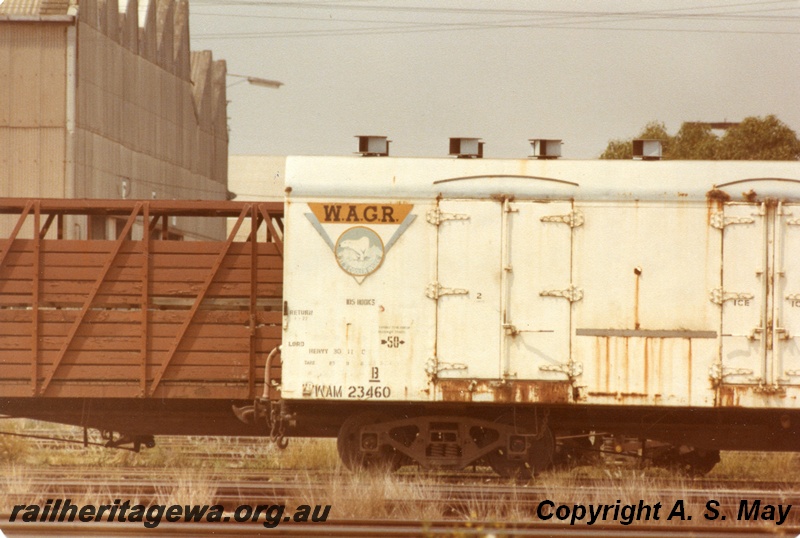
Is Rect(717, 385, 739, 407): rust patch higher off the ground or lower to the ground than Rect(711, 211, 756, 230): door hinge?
lower

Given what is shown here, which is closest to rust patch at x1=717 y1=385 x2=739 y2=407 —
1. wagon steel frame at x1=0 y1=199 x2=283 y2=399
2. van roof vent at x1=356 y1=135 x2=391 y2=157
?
van roof vent at x1=356 y1=135 x2=391 y2=157

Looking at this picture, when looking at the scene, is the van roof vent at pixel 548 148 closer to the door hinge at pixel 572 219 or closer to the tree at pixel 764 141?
the door hinge at pixel 572 219

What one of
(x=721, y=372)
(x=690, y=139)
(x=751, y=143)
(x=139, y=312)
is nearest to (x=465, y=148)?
(x=721, y=372)

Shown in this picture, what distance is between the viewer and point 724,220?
10984 mm

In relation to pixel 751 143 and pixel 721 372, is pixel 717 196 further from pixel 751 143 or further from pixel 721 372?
pixel 751 143

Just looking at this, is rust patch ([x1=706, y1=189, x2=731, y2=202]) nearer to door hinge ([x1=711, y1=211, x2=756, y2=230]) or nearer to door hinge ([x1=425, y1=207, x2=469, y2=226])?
door hinge ([x1=711, y1=211, x2=756, y2=230])

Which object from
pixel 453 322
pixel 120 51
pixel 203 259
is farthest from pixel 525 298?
pixel 120 51

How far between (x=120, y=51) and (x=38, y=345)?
1493 cm

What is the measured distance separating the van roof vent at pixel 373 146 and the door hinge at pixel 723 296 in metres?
4.28

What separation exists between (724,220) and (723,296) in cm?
92

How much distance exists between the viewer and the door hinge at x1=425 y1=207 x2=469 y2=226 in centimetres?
1110

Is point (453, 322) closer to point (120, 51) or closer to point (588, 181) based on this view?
point (588, 181)

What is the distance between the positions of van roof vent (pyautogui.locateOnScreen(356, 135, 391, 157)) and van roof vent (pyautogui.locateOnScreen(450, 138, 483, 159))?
2.80 feet

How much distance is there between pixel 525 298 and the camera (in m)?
11.0
